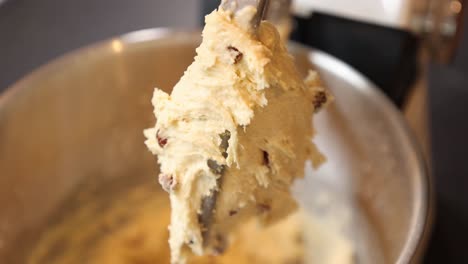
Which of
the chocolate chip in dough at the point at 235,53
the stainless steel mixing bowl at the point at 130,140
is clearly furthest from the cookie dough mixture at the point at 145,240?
the chocolate chip in dough at the point at 235,53

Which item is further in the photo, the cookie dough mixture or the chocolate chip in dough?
the cookie dough mixture

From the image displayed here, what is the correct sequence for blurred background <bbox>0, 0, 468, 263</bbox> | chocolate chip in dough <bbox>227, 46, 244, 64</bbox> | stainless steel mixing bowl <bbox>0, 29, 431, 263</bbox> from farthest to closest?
blurred background <bbox>0, 0, 468, 263</bbox>, stainless steel mixing bowl <bbox>0, 29, 431, 263</bbox>, chocolate chip in dough <bbox>227, 46, 244, 64</bbox>

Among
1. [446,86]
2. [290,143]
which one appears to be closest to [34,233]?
[290,143]

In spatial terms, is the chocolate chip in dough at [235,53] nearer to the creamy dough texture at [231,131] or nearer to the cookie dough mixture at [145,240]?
the creamy dough texture at [231,131]

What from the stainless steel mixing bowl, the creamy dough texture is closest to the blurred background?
the stainless steel mixing bowl

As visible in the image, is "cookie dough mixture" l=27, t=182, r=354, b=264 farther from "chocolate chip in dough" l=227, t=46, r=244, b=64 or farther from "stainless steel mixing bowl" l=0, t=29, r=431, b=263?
"chocolate chip in dough" l=227, t=46, r=244, b=64
